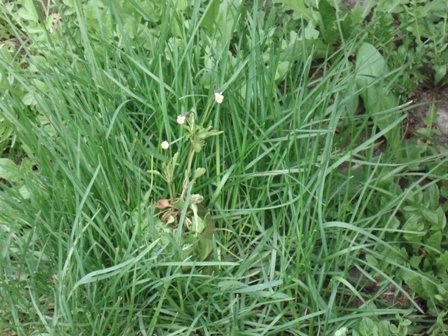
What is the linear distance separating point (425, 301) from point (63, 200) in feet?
4.28

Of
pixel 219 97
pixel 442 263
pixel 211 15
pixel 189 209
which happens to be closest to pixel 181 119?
pixel 219 97

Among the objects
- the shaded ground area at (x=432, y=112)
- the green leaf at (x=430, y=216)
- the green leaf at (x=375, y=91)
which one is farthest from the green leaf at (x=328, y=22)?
the green leaf at (x=430, y=216)

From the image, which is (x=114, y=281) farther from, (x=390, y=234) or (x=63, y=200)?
(x=390, y=234)

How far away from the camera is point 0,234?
2.19 metres

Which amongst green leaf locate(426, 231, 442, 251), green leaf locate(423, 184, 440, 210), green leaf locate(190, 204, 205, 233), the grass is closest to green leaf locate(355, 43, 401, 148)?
the grass

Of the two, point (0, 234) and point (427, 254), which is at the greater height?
point (0, 234)

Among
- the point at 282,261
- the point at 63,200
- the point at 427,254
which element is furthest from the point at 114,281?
the point at 427,254

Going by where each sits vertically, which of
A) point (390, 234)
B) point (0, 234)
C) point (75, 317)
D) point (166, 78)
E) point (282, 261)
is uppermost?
point (166, 78)

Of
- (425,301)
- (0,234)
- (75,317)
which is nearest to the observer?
(75,317)

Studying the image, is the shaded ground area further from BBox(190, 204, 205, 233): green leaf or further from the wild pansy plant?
BBox(190, 204, 205, 233): green leaf

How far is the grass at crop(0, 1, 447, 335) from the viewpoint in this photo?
211 cm

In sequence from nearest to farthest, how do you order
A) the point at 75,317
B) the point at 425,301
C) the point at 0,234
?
1. the point at 75,317
2. the point at 0,234
3. the point at 425,301

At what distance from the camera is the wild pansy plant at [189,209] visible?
2.14m

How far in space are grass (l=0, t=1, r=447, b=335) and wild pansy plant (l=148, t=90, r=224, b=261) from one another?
0.15ft
